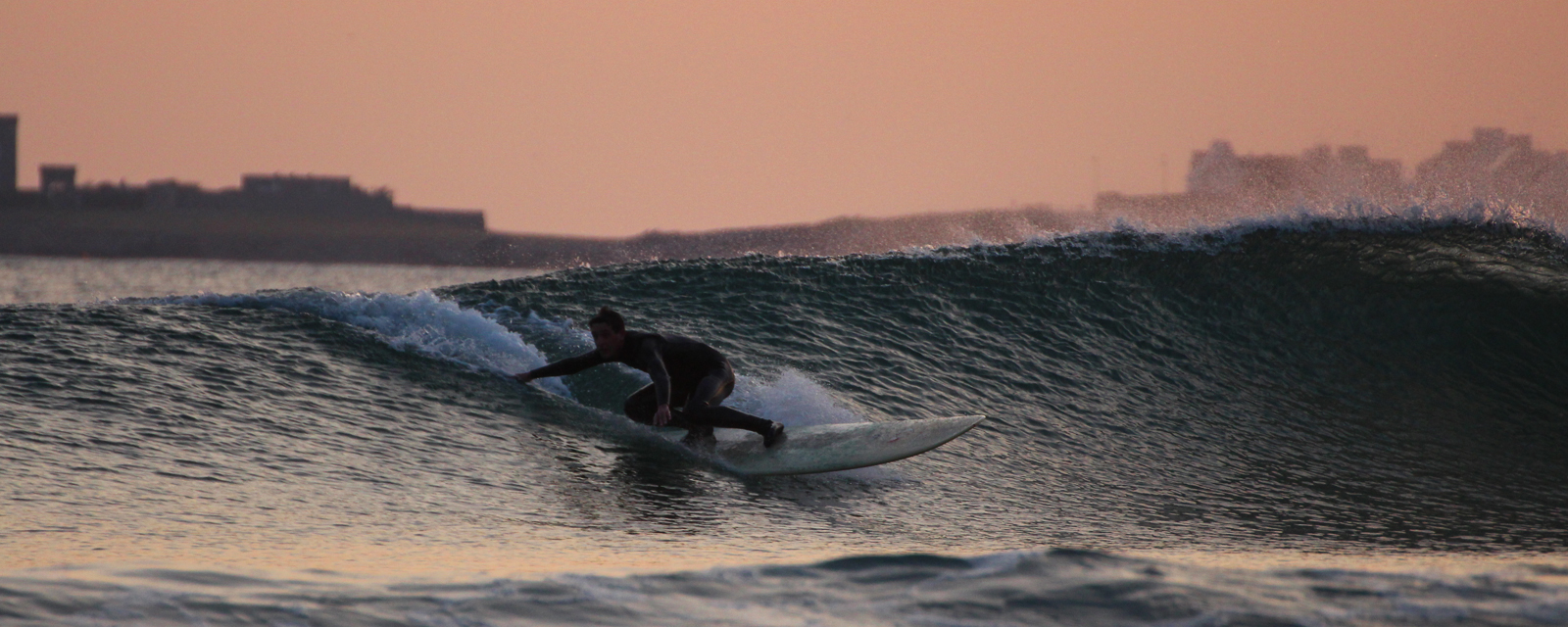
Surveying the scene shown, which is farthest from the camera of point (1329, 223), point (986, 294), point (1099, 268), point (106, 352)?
point (1329, 223)

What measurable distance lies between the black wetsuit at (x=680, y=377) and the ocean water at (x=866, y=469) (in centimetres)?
33

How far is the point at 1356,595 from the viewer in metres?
4.45

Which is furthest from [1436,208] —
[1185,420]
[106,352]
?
[106,352]

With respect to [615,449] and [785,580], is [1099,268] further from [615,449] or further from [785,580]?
[785,580]

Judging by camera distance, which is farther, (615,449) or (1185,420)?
(1185,420)

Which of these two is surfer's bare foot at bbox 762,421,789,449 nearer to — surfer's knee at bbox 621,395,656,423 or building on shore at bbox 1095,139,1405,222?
surfer's knee at bbox 621,395,656,423

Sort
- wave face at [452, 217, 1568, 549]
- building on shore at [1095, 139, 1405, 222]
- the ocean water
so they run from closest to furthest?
the ocean water
wave face at [452, 217, 1568, 549]
building on shore at [1095, 139, 1405, 222]

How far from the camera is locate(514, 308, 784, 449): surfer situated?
26.1 ft

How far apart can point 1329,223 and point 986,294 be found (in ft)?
19.5

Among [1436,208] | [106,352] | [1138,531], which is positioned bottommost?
[1138,531]

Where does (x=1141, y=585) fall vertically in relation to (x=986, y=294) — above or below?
below

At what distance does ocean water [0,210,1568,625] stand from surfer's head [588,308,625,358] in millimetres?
753

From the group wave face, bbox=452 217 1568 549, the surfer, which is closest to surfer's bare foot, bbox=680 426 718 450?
Result: the surfer

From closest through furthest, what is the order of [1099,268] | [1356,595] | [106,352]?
[1356,595] < [106,352] < [1099,268]
